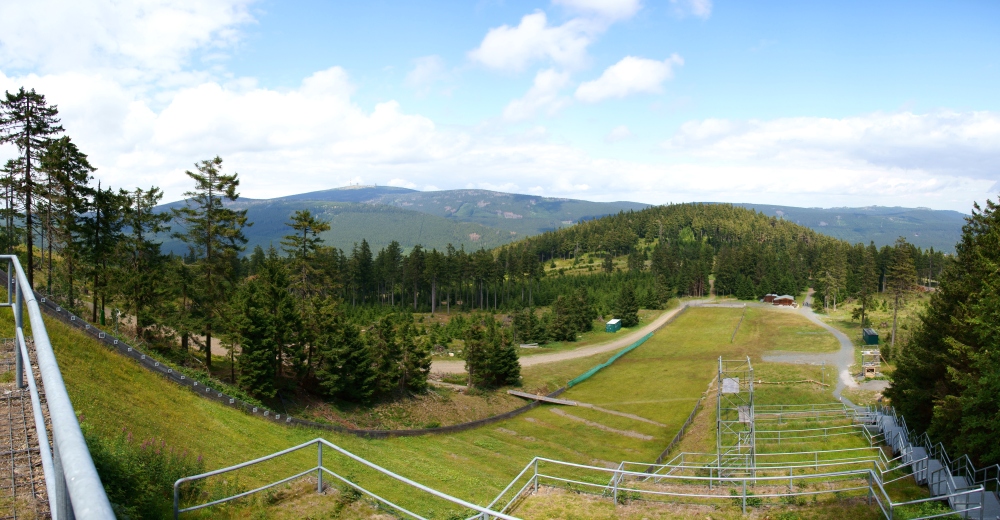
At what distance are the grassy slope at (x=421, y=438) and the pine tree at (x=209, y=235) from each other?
10859 millimetres

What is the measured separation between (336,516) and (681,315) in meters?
89.9

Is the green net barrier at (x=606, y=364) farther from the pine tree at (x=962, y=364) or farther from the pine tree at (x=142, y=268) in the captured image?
the pine tree at (x=142, y=268)

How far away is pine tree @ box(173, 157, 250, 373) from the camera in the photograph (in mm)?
35594

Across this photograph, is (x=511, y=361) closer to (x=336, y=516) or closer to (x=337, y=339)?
(x=337, y=339)

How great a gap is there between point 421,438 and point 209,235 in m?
19.8

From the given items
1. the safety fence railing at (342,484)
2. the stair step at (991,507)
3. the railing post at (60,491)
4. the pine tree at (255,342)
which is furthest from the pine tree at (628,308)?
the railing post at (60,491)

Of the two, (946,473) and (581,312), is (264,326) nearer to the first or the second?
(946,473)

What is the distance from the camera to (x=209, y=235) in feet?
118

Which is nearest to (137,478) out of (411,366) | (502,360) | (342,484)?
(342,484)

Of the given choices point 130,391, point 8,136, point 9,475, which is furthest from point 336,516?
point 8,136

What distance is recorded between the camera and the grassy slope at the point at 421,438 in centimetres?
1894

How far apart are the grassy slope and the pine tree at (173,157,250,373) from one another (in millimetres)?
10859

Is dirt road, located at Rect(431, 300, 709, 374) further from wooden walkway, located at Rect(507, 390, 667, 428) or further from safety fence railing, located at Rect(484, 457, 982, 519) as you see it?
safety fence railing, located at Rect(484, 457, 982, 519)

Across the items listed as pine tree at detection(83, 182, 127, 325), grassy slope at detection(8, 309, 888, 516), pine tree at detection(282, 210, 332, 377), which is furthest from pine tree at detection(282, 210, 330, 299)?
grassy slope at detection(8, 309, 888, 516)
